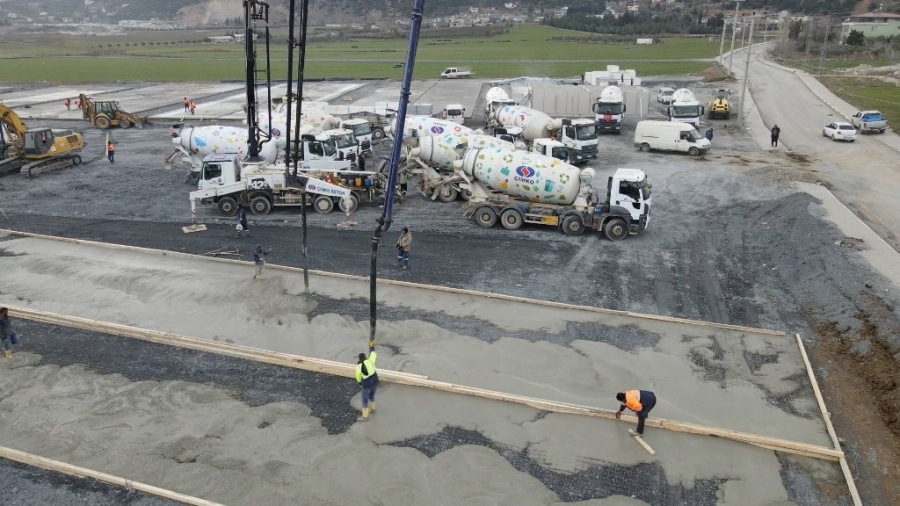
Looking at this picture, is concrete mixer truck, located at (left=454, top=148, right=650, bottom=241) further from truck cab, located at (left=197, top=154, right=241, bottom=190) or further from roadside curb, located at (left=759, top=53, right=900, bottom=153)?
roadside curb, located at (left=759, top=53, right=900, bottom=153)

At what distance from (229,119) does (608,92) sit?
92.6ft

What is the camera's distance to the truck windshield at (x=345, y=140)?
29.5m

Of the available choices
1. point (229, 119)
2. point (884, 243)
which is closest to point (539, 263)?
point (884, 243)

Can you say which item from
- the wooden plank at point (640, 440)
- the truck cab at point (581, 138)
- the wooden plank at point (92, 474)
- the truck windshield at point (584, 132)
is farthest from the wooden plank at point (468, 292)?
the truck windshield at point (584, 132)

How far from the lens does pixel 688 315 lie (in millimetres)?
17062

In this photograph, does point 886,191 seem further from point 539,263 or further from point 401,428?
point 401,428

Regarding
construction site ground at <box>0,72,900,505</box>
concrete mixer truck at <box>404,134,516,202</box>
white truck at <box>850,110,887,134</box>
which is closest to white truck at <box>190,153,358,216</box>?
construction site ground at <box>0,72,900,505</box>

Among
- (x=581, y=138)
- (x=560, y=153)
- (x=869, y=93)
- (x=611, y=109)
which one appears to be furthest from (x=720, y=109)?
(x=560, y=153)

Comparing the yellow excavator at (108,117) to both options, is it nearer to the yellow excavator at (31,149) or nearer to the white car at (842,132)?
the yellow excavator at (31,149)

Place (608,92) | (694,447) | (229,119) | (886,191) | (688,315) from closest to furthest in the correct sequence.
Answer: (694,447) → (688,315) → (886,191) → (608,92) → (229,119)

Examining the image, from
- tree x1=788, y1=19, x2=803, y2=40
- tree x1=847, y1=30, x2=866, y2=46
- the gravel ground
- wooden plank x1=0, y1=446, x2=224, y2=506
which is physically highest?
tree x1=788, y1=19, x2=803, y2=40

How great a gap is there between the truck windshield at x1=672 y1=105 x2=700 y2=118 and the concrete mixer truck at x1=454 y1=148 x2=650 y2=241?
68.2 feet

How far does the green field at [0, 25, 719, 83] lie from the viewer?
7994cm

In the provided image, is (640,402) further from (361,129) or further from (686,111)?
(686,111)
